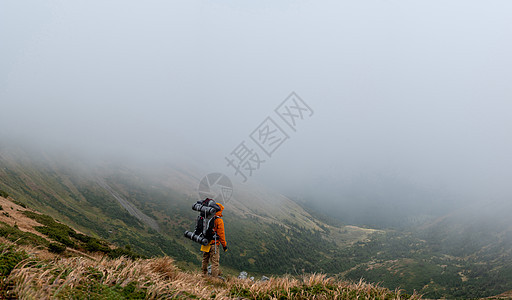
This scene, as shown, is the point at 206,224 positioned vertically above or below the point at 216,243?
above

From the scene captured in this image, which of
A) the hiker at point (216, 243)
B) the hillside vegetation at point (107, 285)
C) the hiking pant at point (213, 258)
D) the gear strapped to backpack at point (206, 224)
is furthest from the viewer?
the hiker at point (216, 243)

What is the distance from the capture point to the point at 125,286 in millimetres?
5684

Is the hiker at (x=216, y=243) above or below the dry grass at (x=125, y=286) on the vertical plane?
below

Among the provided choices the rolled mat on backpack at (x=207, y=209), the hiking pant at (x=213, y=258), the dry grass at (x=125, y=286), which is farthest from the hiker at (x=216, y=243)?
the dry grass at (x=125, y=286)

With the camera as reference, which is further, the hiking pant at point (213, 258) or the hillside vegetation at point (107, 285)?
the hiking pant at point (213, 258)

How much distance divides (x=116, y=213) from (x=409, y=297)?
586ft

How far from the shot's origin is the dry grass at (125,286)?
15.8ft

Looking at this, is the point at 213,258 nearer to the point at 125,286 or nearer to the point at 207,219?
the point at 207,219

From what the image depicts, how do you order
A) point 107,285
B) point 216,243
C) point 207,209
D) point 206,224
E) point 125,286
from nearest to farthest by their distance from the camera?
point 107,285 → point 125,286 → point 207,209 → point 206,224 → point 216,243

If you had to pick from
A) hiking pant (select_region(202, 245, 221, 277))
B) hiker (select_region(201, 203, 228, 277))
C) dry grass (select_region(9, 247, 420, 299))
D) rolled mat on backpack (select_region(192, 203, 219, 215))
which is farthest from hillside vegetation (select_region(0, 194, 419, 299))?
hiking pant (select_region(202, 245, 221, 277))

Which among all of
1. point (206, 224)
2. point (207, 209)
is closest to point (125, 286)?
point (207, 209)

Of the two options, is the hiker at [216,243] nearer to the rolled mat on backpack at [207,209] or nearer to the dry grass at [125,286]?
the rolled mat on backpack at [207,209]

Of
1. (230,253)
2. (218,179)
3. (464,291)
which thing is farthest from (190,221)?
(218,179)

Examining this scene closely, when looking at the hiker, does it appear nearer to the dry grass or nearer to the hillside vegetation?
the dry grass
